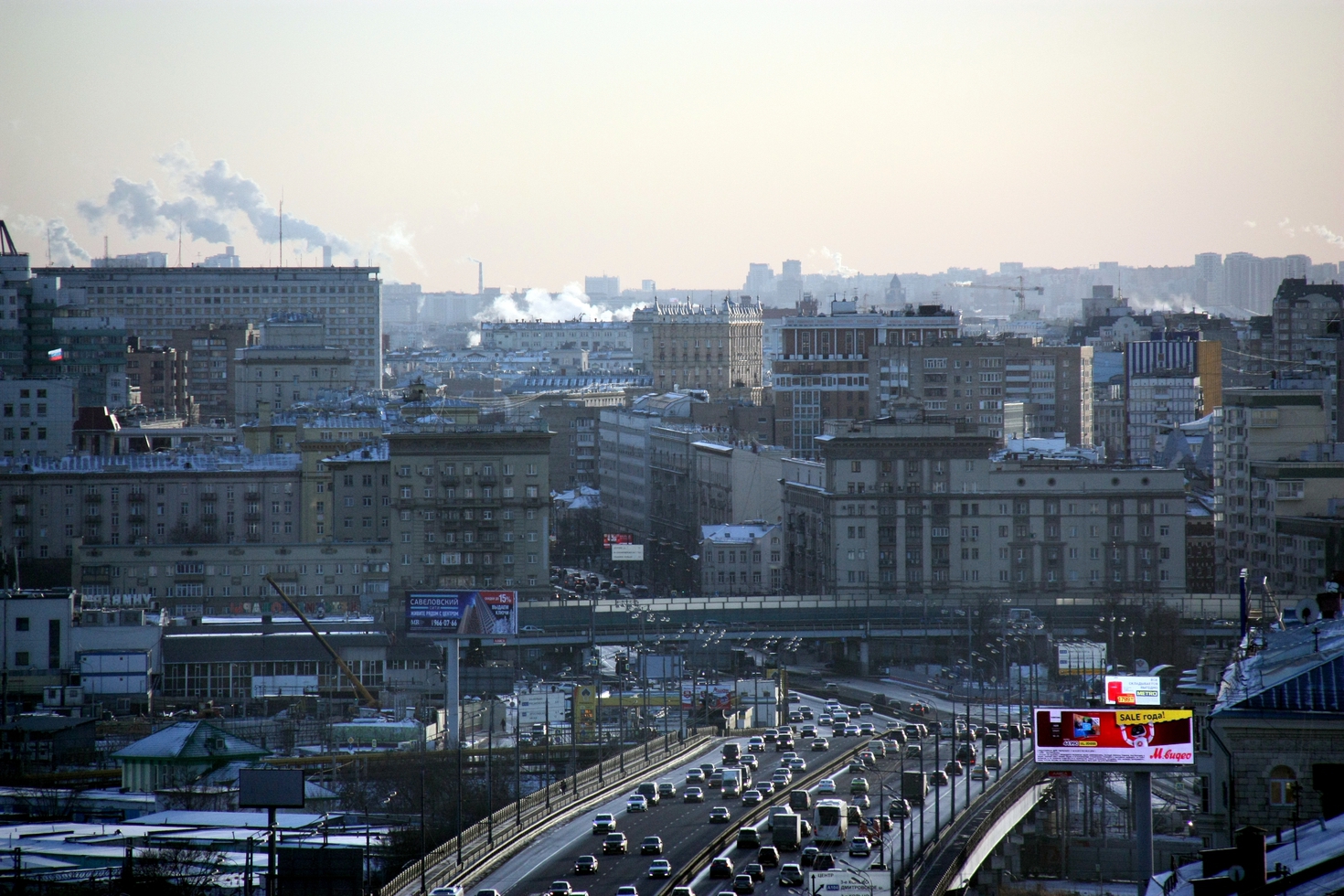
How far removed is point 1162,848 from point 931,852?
16.5 feet

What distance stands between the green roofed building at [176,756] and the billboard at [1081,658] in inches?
826

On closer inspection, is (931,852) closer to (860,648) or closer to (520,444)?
(860,648)

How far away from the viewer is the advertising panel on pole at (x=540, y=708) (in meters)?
46.7

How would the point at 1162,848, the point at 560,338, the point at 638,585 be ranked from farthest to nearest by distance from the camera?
the point at 560,338 → the point at 638,585 → the point at 1162,848

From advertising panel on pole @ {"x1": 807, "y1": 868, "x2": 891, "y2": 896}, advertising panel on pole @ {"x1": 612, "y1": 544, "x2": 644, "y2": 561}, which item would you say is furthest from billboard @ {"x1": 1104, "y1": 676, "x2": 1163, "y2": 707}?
advertising panel on pole @ {"x1": 612, "y1": 544, "x2": 644, "y2": 561}

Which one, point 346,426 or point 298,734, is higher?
point 346,426

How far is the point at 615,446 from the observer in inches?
3489

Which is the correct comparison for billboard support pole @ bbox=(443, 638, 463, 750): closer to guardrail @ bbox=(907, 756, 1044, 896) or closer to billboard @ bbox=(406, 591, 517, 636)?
billboard @ bbox=(406, 591, 517, 636)

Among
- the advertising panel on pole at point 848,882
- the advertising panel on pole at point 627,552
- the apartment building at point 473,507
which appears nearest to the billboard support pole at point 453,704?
the advertising panel on pole at point 848,882

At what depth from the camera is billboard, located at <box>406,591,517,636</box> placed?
151ft

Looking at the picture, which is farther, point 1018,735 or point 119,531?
point 119,531

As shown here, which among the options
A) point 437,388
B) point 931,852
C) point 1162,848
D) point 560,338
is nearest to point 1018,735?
point 1162,848

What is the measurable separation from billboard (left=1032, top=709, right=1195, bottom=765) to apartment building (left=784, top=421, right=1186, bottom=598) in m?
34.3

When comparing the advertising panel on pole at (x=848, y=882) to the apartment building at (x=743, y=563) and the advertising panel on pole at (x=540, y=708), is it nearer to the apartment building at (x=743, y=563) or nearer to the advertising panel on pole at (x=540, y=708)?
the advertising panel on pole at (x=540, y=708)
